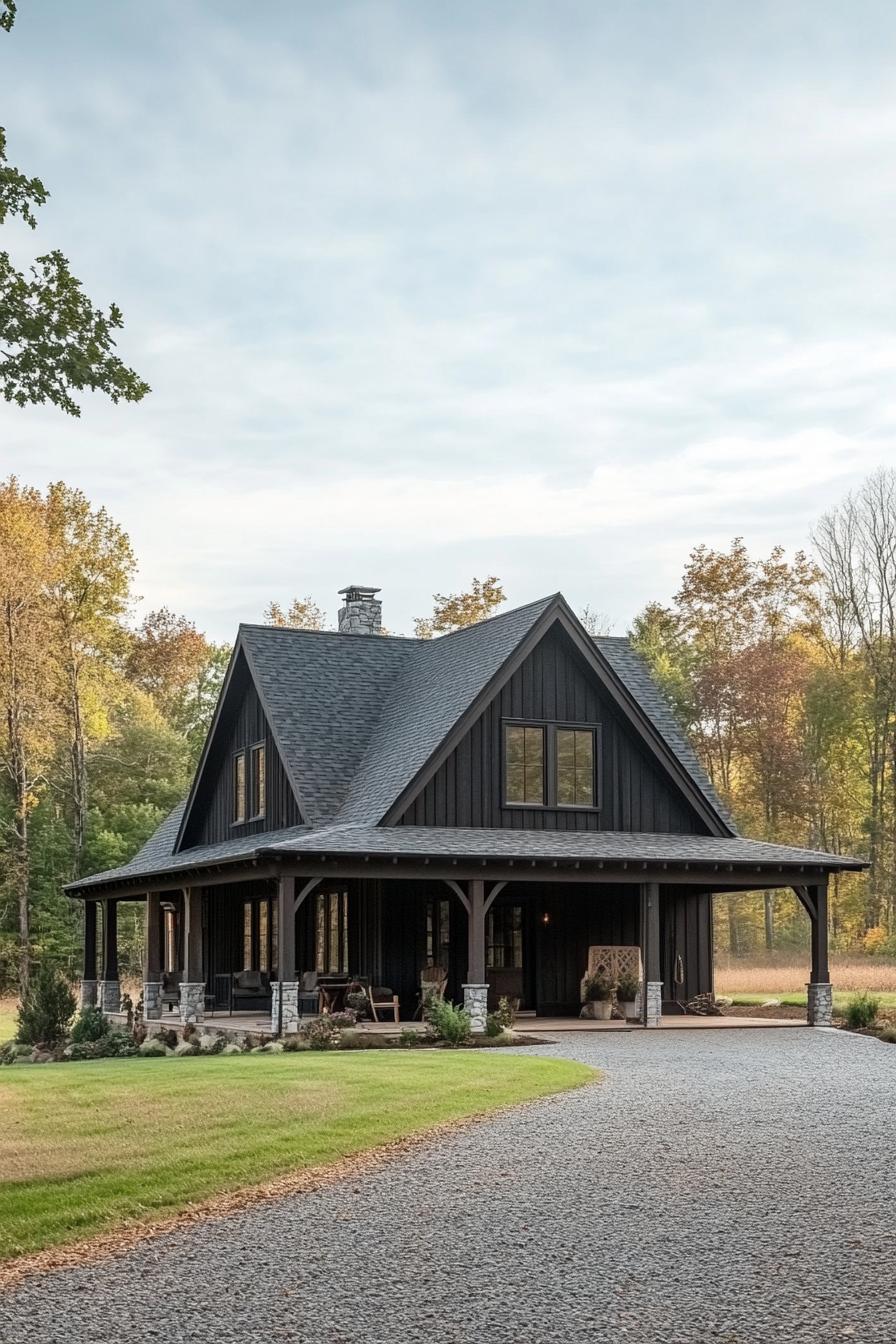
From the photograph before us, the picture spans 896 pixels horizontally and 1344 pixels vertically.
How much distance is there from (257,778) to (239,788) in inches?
41.4

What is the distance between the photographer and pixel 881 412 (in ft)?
115

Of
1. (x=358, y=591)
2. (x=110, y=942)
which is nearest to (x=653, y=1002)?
(x=110, y=942)

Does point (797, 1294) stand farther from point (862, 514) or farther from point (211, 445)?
point (862, 514)

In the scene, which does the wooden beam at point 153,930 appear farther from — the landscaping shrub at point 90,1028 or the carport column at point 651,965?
the carport column at point 651,965

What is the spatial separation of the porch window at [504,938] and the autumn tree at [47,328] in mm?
14466

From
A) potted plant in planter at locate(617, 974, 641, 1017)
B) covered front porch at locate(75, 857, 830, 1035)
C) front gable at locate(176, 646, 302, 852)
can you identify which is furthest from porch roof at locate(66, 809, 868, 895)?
potted plant in planter at locate(617, 974, 641, 1017)

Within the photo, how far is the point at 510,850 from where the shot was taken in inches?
848

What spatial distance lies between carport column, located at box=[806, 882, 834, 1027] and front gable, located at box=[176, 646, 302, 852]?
8.27 m

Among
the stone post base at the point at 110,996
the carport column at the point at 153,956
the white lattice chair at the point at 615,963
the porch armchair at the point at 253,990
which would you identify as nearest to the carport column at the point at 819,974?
the white lattice chair at the point at 615,963

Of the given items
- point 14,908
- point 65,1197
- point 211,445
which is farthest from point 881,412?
point 65,1197

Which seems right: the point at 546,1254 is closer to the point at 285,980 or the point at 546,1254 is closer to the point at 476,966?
the point at 285,980

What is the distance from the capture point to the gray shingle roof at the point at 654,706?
26.6m

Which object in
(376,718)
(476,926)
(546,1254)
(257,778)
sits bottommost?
(546,1254)

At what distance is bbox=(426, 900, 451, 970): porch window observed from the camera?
24.1 metres
